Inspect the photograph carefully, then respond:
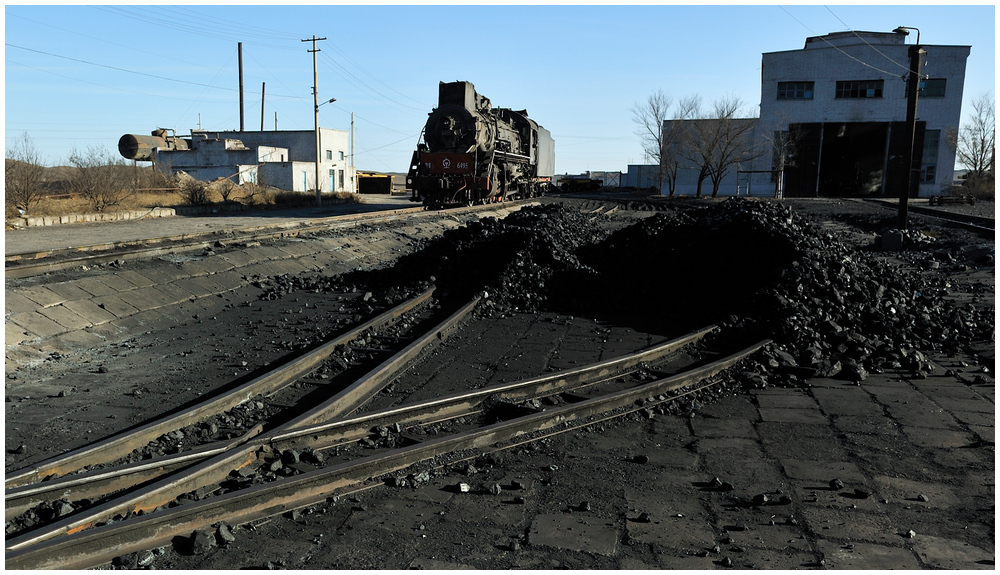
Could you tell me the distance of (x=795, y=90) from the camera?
5372 cm

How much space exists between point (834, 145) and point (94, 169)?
51950 mm

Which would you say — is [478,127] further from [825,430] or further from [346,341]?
[825,430]

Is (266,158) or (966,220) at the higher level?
(266,158)

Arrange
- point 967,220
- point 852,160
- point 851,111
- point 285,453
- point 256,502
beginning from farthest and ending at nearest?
point 852,160 < point 851,111 < point 967,220 < point 285,453 < point 256,502

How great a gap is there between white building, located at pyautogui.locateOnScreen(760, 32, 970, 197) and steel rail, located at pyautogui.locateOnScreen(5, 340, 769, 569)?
53.2 meters

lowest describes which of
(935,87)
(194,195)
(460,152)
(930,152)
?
(194,195)

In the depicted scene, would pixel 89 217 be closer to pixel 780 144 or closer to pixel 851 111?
pixel 780 144

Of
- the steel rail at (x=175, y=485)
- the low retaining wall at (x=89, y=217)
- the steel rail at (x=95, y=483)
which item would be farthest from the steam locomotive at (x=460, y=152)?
the steel rail at (x=95, y=483)

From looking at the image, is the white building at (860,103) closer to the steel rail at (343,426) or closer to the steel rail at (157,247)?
the steel rail at (157,247)

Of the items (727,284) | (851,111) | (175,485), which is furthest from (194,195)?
(851,111)

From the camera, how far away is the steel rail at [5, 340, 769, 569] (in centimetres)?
345

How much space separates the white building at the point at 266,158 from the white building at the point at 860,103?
1326 inches

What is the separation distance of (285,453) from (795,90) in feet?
186

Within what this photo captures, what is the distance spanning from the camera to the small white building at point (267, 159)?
49.0 m
